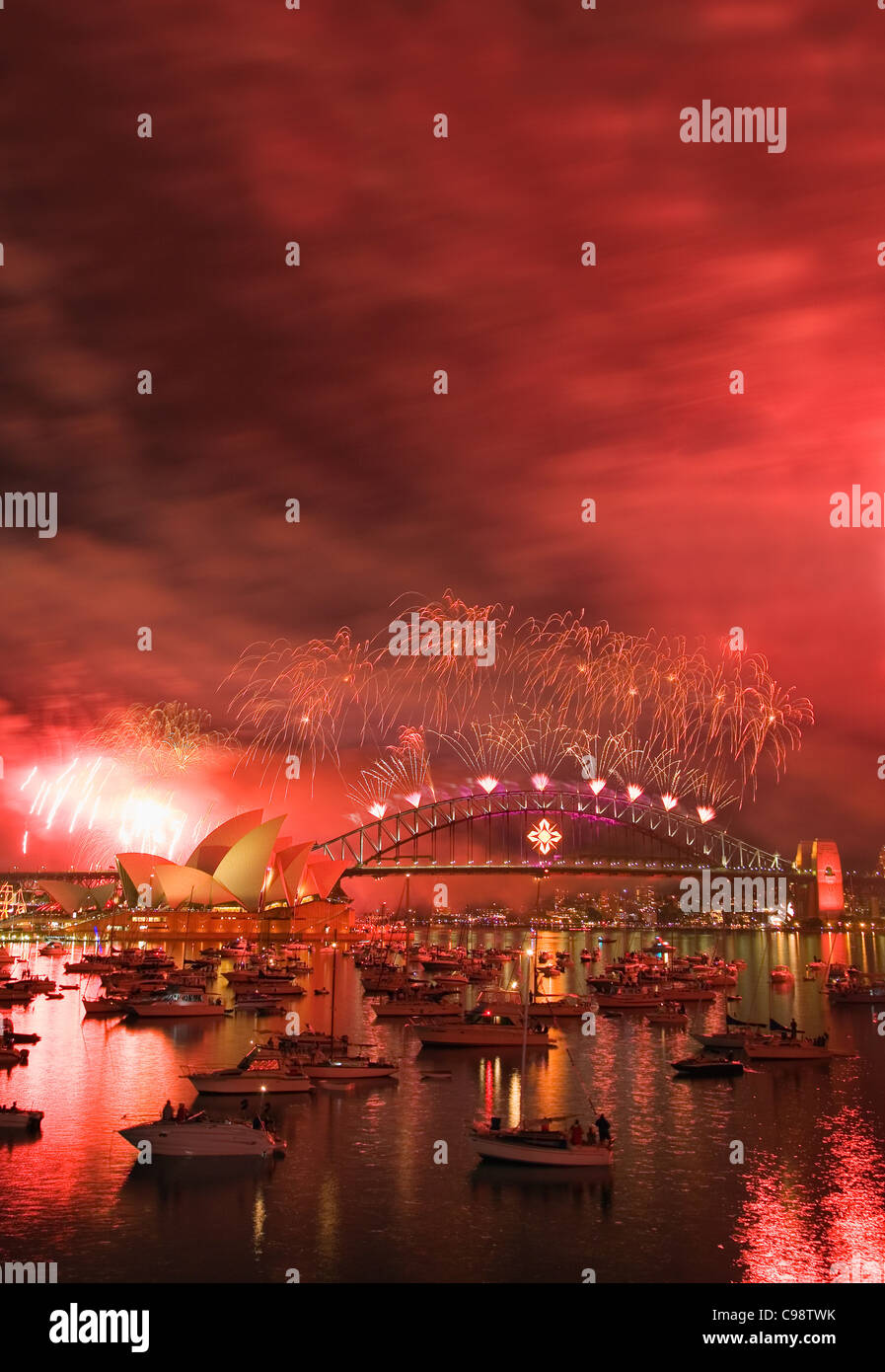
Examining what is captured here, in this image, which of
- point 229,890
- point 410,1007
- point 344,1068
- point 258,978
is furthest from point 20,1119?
point 229,890

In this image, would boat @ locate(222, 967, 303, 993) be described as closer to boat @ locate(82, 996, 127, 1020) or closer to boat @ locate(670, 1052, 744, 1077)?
boat @ locate(82, 996, 127, 1020)

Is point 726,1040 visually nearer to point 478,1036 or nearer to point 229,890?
point 478,1036

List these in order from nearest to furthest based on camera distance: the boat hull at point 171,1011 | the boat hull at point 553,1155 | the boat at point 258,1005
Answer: the boat hull at point 553,1155 → the boat hull at point 171,1011 → the boat at point 258,1005

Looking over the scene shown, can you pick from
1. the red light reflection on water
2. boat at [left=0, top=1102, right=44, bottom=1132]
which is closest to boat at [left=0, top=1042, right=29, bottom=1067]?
boat at [left=0, top=1102, right=44, bottom=1132]

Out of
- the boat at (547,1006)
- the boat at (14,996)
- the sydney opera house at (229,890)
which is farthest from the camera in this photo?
the sydney opera house at (229,890)

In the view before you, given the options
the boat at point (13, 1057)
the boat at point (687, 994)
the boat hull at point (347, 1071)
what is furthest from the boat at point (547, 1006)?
the boat at point (13, 1057)

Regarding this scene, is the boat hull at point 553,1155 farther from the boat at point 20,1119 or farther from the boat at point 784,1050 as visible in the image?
the boat at point 784,1050

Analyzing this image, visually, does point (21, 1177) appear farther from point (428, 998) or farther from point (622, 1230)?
point (428, 998)
